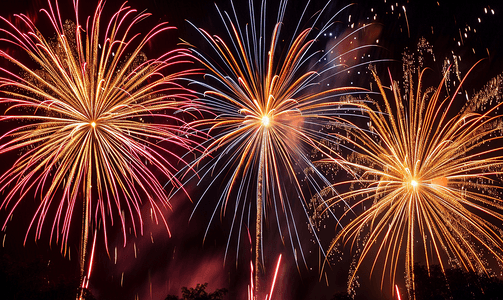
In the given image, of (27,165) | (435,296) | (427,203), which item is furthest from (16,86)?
(435,296)

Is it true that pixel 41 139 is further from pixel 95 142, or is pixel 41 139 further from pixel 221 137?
pixel 221 137

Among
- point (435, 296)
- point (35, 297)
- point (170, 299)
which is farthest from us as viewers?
point (435, 296)

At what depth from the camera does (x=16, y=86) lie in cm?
1920

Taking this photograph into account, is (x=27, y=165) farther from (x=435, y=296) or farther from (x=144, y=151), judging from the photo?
(x=435, y=296)

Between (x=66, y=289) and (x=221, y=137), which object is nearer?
(x=66, y=289)

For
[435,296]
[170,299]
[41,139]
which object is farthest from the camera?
[435,296]

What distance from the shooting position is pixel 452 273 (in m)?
22.5

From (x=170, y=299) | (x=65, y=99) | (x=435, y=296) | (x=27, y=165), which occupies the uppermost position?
(x=65, y=99)

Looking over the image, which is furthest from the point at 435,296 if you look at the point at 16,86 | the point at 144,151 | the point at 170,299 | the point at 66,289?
the point at 16,86

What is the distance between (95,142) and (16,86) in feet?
14.4

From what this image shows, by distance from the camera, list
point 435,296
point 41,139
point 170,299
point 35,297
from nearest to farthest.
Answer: point 35,297 < point 41,139 < point 170,299 < point 435,296

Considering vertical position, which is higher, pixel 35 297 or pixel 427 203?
pixel 427 203

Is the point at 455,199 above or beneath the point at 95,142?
beneath

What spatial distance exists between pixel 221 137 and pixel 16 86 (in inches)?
392
